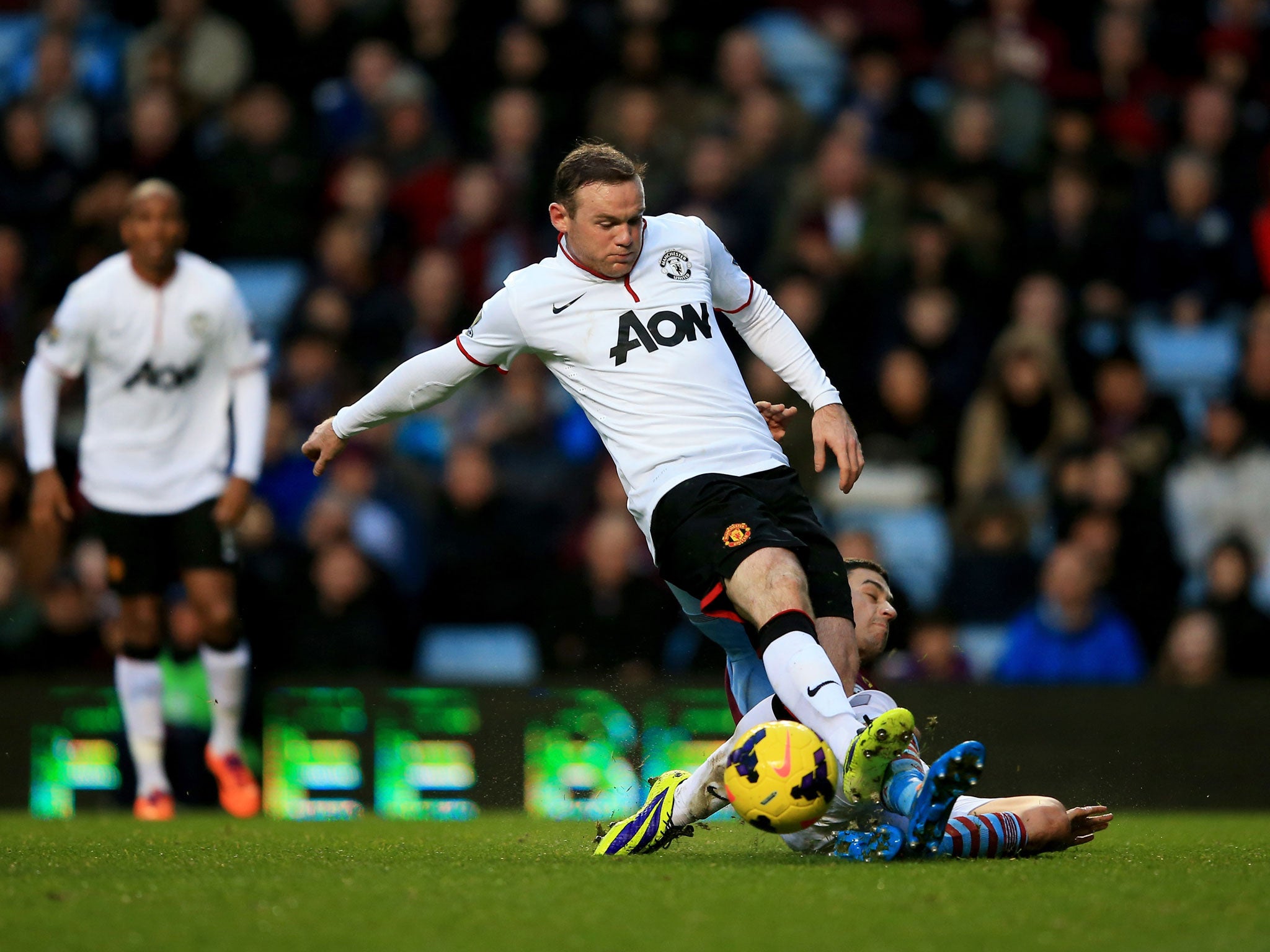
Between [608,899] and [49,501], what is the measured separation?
429 cm

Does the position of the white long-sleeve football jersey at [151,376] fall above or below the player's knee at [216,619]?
above

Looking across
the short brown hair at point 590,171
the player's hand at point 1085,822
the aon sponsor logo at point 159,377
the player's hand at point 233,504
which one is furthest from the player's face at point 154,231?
the player's hand at point 1085,822

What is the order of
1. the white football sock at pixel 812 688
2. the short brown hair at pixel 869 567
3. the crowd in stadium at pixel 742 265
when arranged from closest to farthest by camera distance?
the white football sock at pixel 812 688 < the short brown hair at pixel 869 567 < the crowd in stadium at pixel 742 265

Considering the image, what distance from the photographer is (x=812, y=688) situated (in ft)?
15.6

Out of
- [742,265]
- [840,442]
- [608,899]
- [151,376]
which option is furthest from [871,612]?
[742,265]

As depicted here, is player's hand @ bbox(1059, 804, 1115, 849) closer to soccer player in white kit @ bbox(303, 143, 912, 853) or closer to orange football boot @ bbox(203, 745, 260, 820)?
soccer player in white kit @ bbox(303, 143, 912, 853)

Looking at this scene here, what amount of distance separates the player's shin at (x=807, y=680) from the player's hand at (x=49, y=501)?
3.85 m

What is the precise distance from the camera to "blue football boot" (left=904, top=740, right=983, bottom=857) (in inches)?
172

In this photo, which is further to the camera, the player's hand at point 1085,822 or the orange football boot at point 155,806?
the orange football boot at point 155,806

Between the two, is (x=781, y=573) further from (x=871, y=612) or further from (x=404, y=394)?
(x=404, y=394)

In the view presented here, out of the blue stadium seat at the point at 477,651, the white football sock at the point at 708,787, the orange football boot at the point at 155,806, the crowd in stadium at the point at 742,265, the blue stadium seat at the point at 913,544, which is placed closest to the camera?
the white football sock at the point at 708,787

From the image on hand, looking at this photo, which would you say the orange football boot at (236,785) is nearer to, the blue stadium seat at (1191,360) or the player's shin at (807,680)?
the player's shin at (807,680)

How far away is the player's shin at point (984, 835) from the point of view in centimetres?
491

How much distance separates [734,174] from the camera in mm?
11023
